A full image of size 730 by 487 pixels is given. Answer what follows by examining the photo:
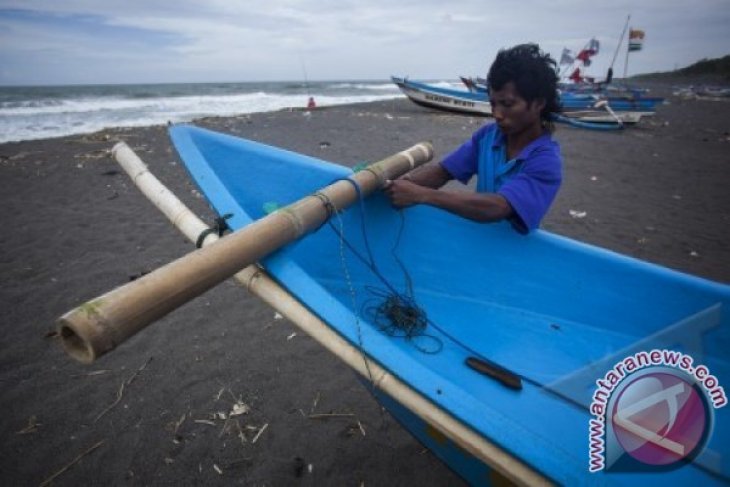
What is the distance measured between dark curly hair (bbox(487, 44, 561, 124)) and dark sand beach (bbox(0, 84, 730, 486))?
2.29 meters

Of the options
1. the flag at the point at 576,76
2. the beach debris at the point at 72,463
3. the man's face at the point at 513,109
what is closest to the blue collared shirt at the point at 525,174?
the man's face at the point at 513,109

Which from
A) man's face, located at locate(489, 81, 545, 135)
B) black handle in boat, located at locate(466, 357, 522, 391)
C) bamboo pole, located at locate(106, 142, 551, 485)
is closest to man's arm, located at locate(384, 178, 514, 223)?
man's face, located at locate(489, 81, 545, 135)

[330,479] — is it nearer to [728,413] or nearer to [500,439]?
[500,439]

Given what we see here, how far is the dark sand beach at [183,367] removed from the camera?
2223mm

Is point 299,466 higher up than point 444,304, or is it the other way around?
point 444,304

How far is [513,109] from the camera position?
230cm

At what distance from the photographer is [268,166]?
283 cm

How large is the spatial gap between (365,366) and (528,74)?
196 cm

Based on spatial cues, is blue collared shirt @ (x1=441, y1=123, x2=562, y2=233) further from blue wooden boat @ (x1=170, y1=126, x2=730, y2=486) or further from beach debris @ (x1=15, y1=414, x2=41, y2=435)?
beach debris @ (x1=15, y1=414, x2=41, y2=435)

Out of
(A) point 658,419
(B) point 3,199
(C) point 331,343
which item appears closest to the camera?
(C) point 331,343

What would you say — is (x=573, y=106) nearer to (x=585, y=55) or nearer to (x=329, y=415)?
(x=585, y=55)

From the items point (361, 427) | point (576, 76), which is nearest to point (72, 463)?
point (361, 427)

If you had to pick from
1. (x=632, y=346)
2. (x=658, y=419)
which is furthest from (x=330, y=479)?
(x=632, y=346)

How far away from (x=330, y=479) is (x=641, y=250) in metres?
4.79
